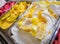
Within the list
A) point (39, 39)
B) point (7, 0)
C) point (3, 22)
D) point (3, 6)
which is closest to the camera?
point (39, 39)

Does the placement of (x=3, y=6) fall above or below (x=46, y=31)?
above

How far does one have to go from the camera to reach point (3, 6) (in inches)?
65.3

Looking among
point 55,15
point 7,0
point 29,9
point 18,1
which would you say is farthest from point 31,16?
point 7,0

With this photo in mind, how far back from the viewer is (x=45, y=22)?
128 centimetres

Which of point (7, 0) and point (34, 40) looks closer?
point (34, 40)

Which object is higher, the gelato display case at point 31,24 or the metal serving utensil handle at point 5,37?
the gelato display case at point 31,24

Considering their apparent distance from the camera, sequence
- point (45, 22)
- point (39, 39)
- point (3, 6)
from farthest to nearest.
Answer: point (3, 6) < point (45, 22) < point (39, 39)

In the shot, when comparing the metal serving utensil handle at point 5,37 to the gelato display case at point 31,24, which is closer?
the gelato display case at point 31,24

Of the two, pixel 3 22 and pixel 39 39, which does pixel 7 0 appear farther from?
pixel 39 39

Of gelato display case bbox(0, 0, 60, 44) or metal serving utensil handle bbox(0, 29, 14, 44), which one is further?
metal serving utensil handle bbox(0, 29, 14, 44)

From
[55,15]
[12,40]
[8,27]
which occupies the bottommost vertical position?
[12,40]

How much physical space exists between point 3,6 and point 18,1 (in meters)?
0.19

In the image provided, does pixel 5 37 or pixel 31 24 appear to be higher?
pixel 31 24

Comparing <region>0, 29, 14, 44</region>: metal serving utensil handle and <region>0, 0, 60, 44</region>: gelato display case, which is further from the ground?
<region>0, 0, 60, 44</region>: gelato display case
